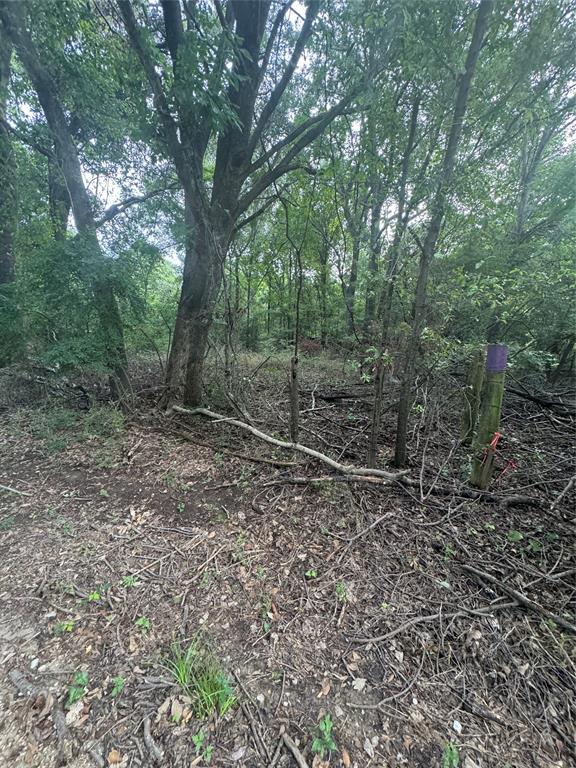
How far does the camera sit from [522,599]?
1.89 m

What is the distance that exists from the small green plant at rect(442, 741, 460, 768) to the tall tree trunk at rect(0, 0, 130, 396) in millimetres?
5167

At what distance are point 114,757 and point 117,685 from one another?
277 mm

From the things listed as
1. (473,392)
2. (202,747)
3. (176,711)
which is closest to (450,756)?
(202,747)

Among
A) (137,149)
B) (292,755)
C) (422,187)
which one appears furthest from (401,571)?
(137,149)

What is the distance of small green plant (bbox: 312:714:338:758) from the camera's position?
1.29 meters

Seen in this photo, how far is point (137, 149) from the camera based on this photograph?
218 inches

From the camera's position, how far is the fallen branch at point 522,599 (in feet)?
5.77

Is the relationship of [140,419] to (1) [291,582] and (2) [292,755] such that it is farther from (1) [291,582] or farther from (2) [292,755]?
(2) [292,755]

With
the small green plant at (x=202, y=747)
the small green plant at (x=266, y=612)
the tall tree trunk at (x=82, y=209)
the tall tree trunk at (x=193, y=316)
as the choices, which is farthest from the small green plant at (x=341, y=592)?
the tall tree trunk at (x=82, y=209)

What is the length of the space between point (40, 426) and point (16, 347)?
65.5 inches

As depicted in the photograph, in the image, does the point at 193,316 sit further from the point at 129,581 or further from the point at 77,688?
the point at 77,688

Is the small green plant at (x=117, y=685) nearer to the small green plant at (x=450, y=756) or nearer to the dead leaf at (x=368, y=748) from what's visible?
the dead leaf at (x=368, y=748)

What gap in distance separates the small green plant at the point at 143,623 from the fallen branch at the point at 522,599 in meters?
2.20

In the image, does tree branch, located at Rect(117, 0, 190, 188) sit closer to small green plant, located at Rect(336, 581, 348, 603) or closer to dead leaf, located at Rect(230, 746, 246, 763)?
small green plant, located at Rect(336, 581, 348, 603)
